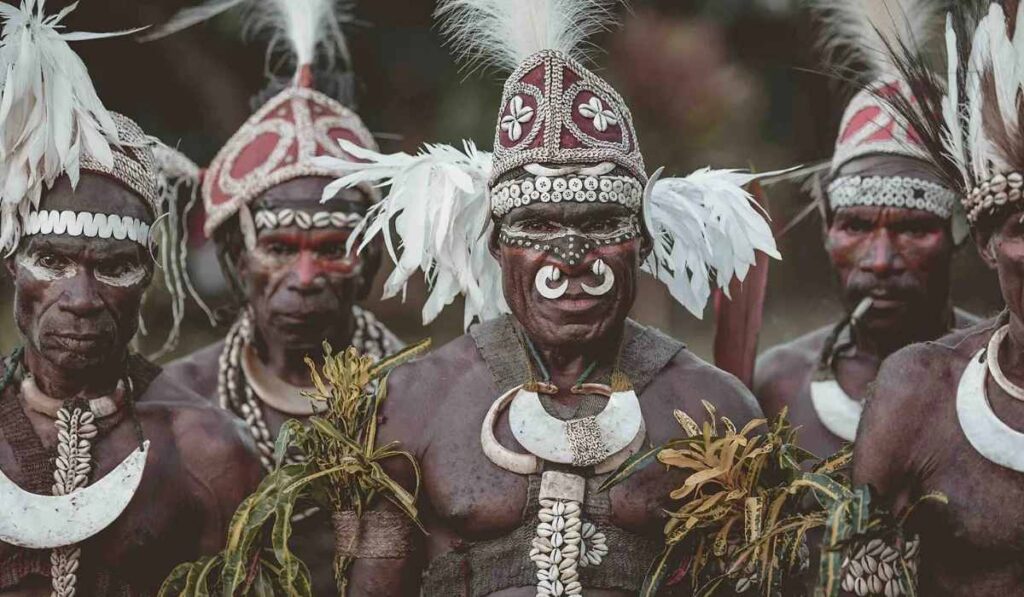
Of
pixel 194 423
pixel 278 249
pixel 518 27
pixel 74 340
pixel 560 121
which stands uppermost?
pixel 518 27

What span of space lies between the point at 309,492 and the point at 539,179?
109 centimetres

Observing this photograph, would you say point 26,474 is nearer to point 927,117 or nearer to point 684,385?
point 684,385

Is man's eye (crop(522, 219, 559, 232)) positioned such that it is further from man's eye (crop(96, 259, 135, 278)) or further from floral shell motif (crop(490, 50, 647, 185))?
man's eye (crop(96, 259, 135, 278))

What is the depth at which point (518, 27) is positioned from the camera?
523 cm

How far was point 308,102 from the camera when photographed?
671cm

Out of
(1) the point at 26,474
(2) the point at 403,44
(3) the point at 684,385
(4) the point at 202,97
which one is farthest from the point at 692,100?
(1) the point at 26,474

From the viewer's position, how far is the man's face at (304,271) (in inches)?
254

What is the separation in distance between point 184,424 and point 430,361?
31.2 inches

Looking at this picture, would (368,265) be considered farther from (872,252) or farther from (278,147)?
(872,252)

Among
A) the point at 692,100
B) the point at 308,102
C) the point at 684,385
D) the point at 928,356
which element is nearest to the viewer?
the point at 928,356

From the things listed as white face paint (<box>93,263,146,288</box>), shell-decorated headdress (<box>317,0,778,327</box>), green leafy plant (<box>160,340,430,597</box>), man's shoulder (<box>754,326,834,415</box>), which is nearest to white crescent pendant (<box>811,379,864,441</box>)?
man's shoulder (<box>754,326,834,415</box>)

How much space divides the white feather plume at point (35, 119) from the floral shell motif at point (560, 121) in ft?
3.95

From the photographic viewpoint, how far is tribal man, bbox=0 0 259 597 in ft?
16.5

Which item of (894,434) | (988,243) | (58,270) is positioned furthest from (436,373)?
(988,243)
